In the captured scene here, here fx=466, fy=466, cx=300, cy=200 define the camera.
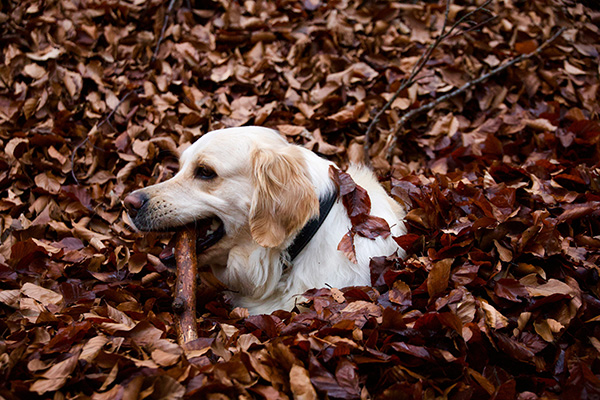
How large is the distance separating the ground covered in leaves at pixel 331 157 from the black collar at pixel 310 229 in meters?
0.38

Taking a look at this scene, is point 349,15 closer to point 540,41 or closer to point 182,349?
point 540,41

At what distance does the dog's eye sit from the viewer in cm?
292

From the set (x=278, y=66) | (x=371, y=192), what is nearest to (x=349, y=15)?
(x=278, y=66)

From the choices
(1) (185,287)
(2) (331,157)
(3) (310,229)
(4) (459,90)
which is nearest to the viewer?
(1) (185,287)

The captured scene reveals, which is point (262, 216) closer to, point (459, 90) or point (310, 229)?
point (310, 229)

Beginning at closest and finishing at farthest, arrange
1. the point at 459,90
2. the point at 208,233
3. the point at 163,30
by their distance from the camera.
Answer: the point at 208,233 < the point at 459,90 < the point at 163,30

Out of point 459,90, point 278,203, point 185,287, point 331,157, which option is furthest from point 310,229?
point 459,90

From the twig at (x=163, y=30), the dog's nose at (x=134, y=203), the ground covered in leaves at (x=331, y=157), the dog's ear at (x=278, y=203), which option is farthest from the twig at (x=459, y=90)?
the twig at (x=163, y=30)

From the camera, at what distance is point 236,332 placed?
101 inches

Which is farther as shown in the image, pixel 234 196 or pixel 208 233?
pixel 208 233

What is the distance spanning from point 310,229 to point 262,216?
12.3 inches

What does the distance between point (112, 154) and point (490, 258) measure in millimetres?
3326

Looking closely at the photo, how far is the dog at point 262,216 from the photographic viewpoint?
2793 millimetres

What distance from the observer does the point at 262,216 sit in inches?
110
